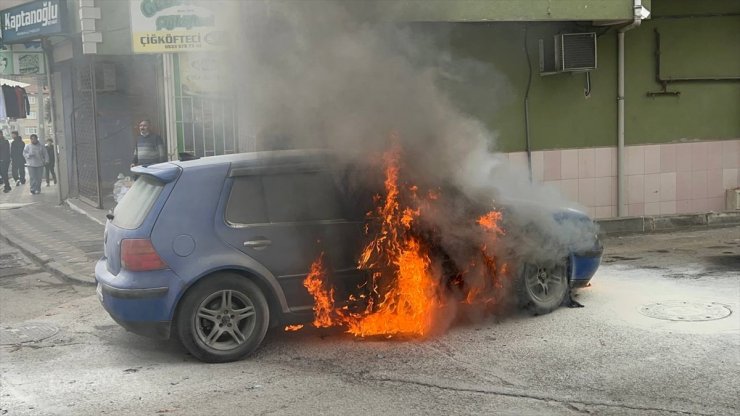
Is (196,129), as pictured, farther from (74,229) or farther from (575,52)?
(575,52)

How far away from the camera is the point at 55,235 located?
1209 cm

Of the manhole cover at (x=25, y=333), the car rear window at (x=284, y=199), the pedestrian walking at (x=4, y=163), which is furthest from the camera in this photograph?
the pedestrian walking at (x=4, y=163)

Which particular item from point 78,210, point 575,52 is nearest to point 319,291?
point 575,52

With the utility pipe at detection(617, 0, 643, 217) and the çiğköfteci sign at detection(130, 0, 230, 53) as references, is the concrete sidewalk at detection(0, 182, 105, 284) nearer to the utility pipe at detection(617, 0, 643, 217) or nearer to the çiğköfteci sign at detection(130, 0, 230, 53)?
the çiğköfteci sign at detection(130, 0, 230, 53)

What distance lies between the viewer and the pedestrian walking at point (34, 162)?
1977 centimetres

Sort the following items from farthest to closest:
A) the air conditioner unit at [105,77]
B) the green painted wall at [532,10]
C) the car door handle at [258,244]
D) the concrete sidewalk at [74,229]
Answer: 1. the air conditioner unit at [105,77]
2. the green painted wall at [532,10]
3. the concrete sidewalk at [74,229]
4. the car door handle at [258,244]

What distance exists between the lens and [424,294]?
6027 millimetres

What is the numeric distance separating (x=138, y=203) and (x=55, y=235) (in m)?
7.08

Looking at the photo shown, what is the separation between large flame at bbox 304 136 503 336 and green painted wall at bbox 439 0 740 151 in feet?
17.8

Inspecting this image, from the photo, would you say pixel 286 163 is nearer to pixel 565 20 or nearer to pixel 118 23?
pixel 565 20

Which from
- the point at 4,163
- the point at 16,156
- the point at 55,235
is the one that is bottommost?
the point at 55,235

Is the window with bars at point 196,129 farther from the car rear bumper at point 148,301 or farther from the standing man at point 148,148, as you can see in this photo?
the car rear bumper at point 148,301

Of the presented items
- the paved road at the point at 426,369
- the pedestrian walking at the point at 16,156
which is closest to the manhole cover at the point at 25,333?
the paved road at the point at 426,369

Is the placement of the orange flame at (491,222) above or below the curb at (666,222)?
above
